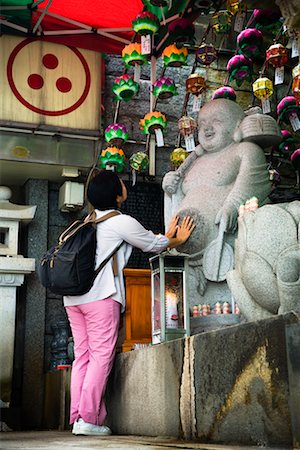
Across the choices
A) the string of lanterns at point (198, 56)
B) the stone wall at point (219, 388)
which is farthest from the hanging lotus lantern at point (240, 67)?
the stone wall at point (219, 388)

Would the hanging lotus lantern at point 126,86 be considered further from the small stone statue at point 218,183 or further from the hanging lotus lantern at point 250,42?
the small stone statue at point 218,183

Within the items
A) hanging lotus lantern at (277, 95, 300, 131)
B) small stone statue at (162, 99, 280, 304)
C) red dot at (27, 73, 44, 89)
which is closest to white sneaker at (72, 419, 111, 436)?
small stone statue at (162, 99, 280, 304)

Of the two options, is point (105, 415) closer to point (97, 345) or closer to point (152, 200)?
point (97, 345)

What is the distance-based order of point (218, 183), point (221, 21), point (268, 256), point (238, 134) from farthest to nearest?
point (221, 21) < point (238, 134) < point (218, 183) < point (268, 256)

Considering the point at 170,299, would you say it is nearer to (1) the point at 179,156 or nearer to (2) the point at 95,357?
(2) the point at 95,357

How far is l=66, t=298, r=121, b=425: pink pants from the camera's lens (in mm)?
3922

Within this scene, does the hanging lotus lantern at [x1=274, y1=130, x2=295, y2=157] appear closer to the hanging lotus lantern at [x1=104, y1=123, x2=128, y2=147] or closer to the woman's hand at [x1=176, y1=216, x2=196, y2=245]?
the hanging lotus lantern at [x1=104, y1=123, x2=128, y2=147]

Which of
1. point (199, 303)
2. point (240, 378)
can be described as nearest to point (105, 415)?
point (199, 303)

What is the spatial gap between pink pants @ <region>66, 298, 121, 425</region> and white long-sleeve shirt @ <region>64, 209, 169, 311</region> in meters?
0.05

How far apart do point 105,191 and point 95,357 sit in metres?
1.09

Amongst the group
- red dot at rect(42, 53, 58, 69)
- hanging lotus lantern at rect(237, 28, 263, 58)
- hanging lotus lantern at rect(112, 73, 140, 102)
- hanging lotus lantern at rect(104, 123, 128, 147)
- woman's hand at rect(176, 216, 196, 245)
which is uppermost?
red dot at rect(42, 53, 58, 69)

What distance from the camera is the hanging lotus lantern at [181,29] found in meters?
6.66

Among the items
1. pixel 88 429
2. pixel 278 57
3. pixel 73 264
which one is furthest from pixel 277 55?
pixel 88 429

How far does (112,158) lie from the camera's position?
289 inches
